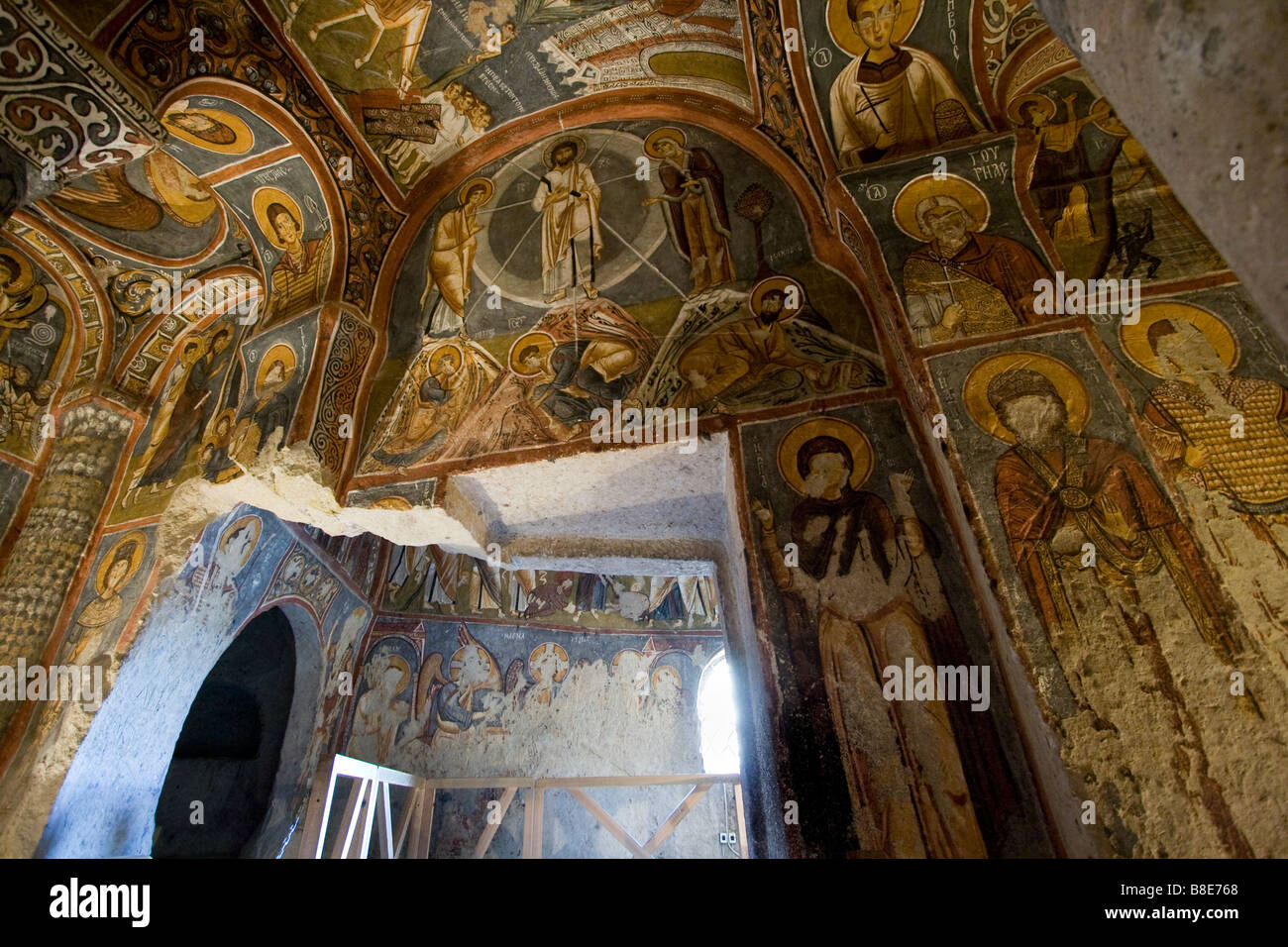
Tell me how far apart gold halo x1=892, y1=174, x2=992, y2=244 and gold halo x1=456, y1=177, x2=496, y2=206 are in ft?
10.5

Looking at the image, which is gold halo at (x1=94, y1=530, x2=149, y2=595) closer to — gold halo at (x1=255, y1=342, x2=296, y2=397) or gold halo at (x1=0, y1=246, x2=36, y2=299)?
gold halo at (x1=255, y1=342, x2=296, y2=397)

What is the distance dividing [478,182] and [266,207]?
1580 mm

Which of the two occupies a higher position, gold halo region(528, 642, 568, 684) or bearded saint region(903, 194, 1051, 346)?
gold halo region(528, 642, 568, 684)

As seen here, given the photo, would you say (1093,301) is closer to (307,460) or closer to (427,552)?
(307,460)

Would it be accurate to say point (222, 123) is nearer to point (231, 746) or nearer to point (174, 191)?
point (174, 191)

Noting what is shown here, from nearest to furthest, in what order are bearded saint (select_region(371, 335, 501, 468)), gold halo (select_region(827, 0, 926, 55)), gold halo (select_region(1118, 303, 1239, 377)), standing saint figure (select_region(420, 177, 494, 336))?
gold halo (select_region(1118, 303, 1239, 377)) < gold halo (select_region(827, 0, 926, 55)) < bearded saint (select_region(371, 335, 501, 468)) < standing saint figure (select_region(420, 177, 494, 336))

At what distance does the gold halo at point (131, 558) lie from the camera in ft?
16.7

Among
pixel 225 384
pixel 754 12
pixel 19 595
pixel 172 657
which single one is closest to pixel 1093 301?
pixel 754 12

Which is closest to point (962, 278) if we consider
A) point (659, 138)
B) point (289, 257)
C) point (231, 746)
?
point (659, 138)

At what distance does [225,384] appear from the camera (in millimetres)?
5305

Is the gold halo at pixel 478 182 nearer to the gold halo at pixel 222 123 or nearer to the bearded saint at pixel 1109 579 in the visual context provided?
the gold halo at pixel 222 123

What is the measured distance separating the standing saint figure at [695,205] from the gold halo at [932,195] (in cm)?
118

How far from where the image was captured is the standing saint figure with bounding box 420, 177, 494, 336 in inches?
206

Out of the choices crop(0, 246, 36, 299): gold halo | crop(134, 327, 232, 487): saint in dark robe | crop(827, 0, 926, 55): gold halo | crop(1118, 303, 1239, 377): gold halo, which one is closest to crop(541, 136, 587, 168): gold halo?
crop(827, 0, 926, 55): gold halo
